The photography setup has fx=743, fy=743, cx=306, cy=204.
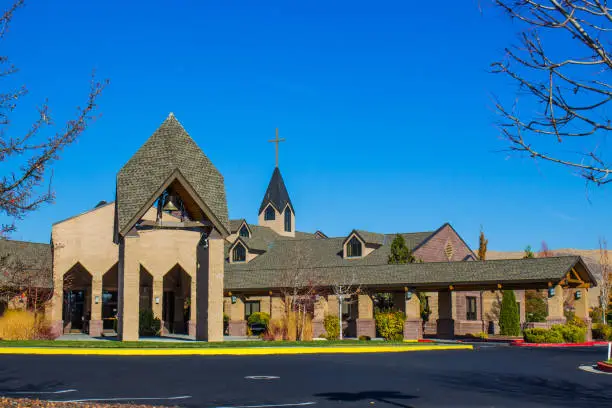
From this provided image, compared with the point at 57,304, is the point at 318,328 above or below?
below

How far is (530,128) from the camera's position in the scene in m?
7.69

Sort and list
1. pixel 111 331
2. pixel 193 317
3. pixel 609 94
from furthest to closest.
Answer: pixel 111 331
pixel 193 317
pixel 609 94

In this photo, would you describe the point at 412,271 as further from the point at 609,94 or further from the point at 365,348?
the point at 609,94

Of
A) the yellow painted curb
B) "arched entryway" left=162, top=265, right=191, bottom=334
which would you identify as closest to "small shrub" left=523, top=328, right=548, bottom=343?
the yellow painted curb

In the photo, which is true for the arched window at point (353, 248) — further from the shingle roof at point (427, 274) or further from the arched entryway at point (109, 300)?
the arched entryway at point (109, 300)

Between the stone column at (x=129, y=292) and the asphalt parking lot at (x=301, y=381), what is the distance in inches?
234

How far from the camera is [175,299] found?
42594 millimetres

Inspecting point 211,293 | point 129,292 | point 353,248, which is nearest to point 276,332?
point 211,293

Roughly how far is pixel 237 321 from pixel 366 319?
24.9 ft

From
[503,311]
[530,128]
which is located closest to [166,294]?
[503,311]

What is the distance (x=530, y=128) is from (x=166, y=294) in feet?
Answer: 121

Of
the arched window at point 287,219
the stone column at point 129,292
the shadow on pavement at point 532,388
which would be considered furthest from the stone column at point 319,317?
the arched window at point 287,219

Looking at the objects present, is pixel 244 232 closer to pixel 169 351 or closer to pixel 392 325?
pixel 392 325

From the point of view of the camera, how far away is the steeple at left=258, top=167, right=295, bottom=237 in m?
73.6
